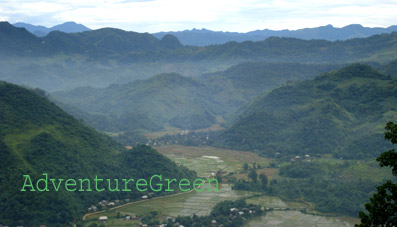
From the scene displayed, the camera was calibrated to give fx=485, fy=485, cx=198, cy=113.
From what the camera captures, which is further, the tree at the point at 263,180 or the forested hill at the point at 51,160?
the tree at the point at 263,180

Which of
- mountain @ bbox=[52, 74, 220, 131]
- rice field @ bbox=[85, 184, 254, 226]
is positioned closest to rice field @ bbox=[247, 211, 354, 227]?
rice field @ bbox=[85, 184, 254, 226]

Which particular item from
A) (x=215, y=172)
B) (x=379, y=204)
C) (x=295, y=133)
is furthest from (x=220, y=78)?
(x=379, y=204)

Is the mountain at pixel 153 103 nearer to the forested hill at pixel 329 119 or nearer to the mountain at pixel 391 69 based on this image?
the forested hill at pixel 329 119

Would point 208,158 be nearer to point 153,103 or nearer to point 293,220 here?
point 293,220

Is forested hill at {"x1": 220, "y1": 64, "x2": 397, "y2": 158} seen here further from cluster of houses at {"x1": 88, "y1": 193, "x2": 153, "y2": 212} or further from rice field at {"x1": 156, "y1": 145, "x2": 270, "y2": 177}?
cluster of houses at {"x1": 88, "y1": 193, "x2": 153, "y2": 212}

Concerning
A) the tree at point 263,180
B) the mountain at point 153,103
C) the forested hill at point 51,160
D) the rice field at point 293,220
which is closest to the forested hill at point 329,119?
the tree at point 263,180

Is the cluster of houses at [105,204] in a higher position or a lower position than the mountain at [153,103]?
lower
